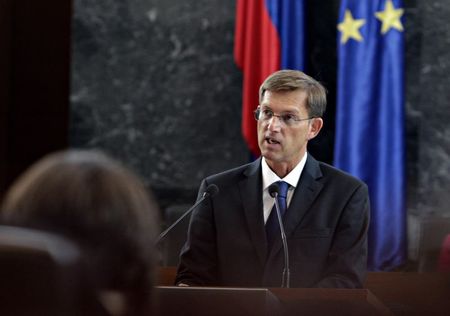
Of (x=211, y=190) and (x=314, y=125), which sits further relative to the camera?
(x=314, y=125)

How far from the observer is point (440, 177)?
5.40m

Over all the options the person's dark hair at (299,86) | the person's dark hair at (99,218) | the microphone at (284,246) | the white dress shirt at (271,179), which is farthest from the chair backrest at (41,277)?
the person's dark hair at (299,86)

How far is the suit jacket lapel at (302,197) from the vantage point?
3.06 metres

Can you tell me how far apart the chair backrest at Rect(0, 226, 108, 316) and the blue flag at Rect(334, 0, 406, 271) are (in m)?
4.26

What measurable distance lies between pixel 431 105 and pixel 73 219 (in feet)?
15.1

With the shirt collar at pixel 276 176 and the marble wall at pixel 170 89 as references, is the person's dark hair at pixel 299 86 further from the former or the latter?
the marble wall at pixel 170 89

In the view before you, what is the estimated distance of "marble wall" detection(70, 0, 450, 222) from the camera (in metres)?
5.43

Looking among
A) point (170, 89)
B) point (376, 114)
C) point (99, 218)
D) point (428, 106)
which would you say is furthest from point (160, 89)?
point (99, 218)

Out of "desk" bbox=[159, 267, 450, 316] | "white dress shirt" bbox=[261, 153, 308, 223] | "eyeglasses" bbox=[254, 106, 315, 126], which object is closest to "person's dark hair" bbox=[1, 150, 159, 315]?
"desk" bbox=[159, 267, 450, 316]

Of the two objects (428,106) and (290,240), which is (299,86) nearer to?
(290,240)

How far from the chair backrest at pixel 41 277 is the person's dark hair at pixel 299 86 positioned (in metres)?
2.22

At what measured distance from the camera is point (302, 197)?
10.3 ft

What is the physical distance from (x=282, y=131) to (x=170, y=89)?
2.44 m

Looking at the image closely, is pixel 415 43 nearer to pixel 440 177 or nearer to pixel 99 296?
pixel 440 177
